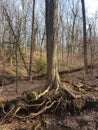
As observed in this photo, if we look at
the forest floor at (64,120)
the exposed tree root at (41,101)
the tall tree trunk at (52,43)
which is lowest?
the forest floor at (64,120)

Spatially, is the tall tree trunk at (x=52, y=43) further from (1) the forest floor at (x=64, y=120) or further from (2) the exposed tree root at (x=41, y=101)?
(1) the forest floor at (x=64, y=120)

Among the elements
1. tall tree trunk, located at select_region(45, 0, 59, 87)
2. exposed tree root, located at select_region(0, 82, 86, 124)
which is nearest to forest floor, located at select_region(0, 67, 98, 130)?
exposed tree root, located at select_region(0, 82, 86, 124)

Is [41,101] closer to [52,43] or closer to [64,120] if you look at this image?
[64,120]

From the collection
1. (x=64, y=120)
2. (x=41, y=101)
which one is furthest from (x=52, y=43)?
(x=64, y=120)

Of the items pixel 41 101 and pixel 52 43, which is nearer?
pixel 41 101

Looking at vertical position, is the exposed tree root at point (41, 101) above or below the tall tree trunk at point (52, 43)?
below

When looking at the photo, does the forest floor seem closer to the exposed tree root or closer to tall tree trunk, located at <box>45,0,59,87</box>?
the exposed tree root

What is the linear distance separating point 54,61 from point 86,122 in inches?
107

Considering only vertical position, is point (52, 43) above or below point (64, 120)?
above

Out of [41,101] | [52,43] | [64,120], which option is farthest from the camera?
[52,43]

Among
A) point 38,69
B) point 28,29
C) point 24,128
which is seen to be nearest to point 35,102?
point 24,128

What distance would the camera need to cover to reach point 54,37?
10.9 metres

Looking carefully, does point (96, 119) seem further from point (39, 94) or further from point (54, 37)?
point (54, 37)

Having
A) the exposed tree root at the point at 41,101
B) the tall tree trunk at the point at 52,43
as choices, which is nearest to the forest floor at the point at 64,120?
the exposed tree root at the point at 41,101
